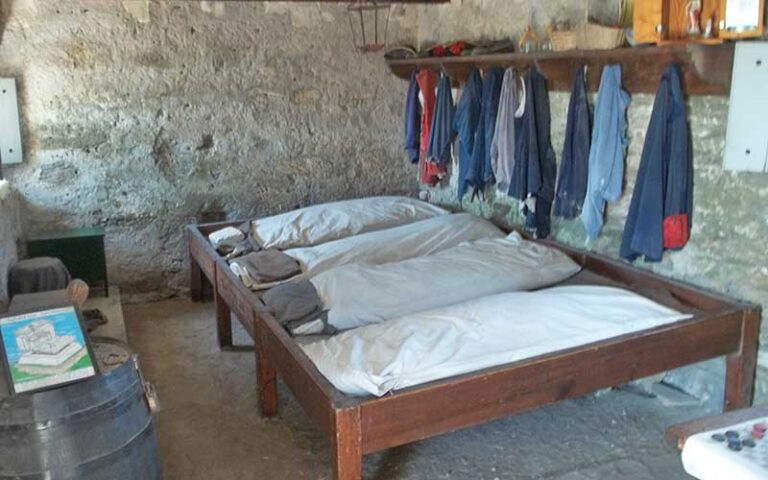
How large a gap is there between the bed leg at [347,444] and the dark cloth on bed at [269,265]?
4.31 feet

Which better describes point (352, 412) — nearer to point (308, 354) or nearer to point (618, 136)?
point (308, 354)

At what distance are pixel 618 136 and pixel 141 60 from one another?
2795 mm

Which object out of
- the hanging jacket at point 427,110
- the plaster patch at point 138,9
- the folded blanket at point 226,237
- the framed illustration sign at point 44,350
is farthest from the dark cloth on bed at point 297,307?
the plaster patch at point 138,9

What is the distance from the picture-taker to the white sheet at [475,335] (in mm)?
2279

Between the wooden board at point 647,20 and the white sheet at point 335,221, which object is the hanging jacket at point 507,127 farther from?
the wooden board at point 647,20

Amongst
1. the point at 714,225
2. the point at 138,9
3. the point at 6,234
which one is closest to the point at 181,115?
the point at 138,9

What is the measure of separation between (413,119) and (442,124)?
0.41 meters

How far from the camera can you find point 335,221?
4.11 metres

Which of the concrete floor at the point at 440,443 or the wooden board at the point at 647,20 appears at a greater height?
the wooden board at the point at 647,20

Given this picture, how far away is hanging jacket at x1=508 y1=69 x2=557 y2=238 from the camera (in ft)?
11.7

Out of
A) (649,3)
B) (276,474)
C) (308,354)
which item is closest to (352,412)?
(308,354)

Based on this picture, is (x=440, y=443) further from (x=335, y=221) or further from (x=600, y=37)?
(x=600, y=37)

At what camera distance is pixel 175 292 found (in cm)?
467

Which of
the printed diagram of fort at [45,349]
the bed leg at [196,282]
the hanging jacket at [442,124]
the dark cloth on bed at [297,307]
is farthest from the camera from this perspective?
the bed leg at [196,282]
